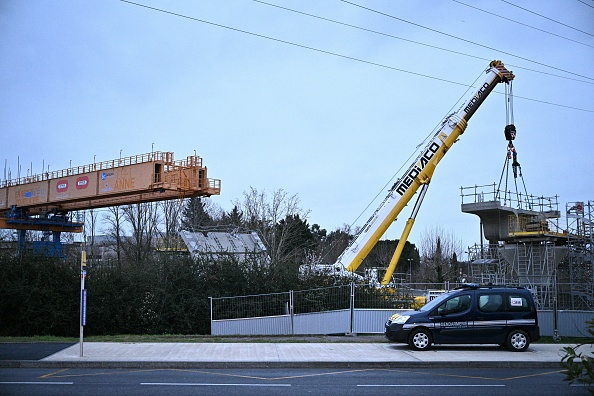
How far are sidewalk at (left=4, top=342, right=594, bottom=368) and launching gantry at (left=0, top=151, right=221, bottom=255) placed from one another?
64.5ft

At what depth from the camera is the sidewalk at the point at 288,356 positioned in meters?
14.6

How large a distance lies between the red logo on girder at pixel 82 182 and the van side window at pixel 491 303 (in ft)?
101

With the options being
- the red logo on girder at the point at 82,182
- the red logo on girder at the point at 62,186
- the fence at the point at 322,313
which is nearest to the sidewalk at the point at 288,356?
the fence at the point at 322,313

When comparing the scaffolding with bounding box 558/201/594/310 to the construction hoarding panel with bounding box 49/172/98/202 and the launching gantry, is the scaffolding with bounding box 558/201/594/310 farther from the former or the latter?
the construction hoarding panel with bounding box 49/172/98/202

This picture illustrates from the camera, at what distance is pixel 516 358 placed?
15.5 m

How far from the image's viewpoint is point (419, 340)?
1700cm

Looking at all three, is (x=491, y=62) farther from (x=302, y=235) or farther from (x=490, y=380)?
(x=302, y=235)

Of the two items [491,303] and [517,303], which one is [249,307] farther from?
[517,303]

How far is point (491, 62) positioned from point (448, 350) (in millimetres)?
17969

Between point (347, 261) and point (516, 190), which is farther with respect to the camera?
point (516, 190)

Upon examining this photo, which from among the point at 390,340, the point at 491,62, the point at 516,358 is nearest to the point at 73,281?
the point at 390,340

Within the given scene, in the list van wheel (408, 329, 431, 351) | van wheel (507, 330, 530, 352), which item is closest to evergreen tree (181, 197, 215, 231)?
van wheel (408, 329, 431, 351)

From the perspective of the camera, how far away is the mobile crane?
28.7 m

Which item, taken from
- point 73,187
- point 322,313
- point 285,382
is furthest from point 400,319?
point 73,187
